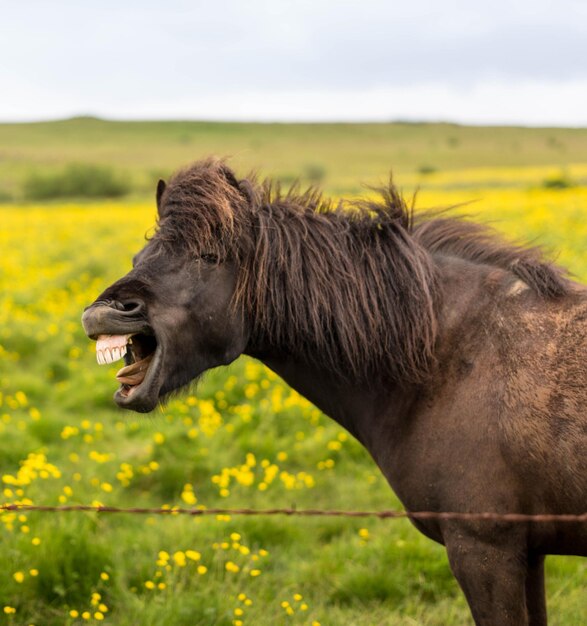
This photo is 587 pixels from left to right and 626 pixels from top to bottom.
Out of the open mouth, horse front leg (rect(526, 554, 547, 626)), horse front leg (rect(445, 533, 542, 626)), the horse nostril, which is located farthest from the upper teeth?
horse front leg (rect(526, 554, 547, 626))

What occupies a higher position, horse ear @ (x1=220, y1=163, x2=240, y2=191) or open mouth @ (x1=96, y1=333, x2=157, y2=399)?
horse ear @ (x1=220, y1=163, x2=240, y2=191)

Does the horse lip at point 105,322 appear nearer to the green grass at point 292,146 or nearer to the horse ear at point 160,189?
the horse ear at point 160,189

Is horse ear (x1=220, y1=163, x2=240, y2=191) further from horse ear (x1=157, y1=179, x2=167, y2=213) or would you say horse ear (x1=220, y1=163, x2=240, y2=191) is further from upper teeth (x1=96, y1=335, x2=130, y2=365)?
upper teeth (x1=96, y1=335, x2=130, y2=365)

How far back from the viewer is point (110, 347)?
9.36 ft

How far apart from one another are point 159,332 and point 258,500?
2.98 meters

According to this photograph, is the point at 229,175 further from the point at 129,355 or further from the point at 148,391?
the point at 148,391

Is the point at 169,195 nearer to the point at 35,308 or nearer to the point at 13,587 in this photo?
the point at 13,587

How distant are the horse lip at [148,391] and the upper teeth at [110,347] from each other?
13cm

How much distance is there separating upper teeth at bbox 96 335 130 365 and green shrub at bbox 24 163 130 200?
4693 cm

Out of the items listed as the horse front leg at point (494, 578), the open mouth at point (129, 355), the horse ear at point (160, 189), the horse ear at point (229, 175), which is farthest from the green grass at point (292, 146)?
the horse front leg at point (494, 578)

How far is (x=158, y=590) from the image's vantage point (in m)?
4.36

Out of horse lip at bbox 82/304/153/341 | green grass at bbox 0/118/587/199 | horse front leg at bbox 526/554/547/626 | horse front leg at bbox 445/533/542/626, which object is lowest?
horse front leg at bbox 526/554/547/626

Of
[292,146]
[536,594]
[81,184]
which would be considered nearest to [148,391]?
[536,594]

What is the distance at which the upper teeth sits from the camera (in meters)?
2.85
